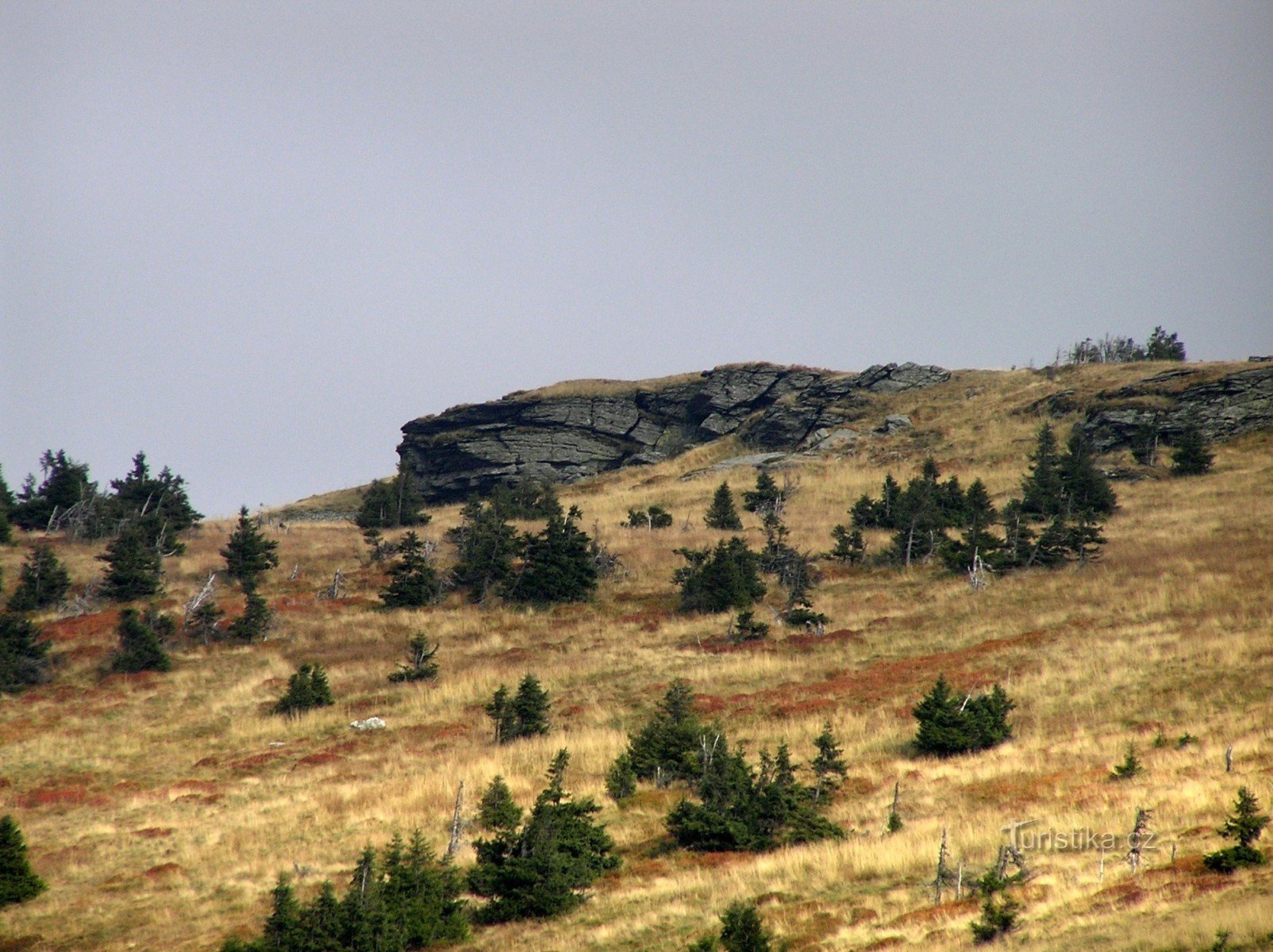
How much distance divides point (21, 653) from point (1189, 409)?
61886 mm

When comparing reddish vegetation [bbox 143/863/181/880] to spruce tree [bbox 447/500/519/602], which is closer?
reddish vegetation [bbox 143/863/181/880]

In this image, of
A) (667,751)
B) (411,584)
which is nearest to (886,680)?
(667,751)

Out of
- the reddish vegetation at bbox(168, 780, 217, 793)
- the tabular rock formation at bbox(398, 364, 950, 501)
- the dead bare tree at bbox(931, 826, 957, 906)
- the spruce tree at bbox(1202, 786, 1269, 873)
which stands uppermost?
the tabular rock formation at bbox(398, 364, 950, 501)

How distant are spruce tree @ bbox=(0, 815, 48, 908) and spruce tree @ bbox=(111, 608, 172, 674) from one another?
57.4 ft

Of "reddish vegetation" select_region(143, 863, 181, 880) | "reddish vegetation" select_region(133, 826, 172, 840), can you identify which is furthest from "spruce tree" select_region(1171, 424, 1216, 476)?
"reddish vegetation" select_region(143, 863, 181, 880)

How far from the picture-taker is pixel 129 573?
127 feet

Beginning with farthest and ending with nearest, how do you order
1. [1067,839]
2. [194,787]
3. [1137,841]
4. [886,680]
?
1. [886,680]
2. [194,787]
3. [1067,839]
4. [1137,841]

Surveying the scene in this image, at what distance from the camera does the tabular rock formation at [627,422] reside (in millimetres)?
82000

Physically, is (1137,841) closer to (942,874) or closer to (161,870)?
(942,874)

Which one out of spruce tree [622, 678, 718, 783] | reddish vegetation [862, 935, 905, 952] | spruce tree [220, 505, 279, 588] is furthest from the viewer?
spruce tree [220, 505, 279, 588]

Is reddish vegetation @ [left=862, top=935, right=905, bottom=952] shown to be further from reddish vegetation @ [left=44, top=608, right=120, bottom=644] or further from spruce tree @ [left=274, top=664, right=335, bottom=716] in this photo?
reddish vegetation @ [left=44, top=608, right=120, bottom=644]

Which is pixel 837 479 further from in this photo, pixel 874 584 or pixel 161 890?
pixel 161 890

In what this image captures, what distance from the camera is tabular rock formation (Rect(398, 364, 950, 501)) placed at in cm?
8200

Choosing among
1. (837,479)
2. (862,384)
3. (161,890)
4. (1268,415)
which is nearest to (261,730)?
(161,890)
